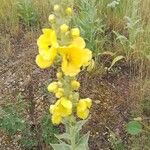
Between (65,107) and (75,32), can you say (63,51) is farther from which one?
(65,107)

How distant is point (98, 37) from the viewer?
162 inches

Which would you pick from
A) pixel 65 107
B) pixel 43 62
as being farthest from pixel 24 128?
pixel 43 62

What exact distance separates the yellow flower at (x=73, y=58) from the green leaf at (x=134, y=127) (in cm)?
122

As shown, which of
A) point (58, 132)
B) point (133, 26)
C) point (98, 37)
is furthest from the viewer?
point (98, 37)

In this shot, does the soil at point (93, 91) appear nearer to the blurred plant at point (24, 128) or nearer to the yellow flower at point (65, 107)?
the blurred plant at point (24, 128)

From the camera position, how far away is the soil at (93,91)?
3.51 m

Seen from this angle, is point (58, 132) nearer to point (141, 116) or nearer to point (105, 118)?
point (105, 118)

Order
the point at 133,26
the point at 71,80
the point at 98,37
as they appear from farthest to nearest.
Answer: the point at 98,37 → the point at 133,26 → the point at 71,80

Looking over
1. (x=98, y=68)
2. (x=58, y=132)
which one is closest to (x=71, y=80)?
(x=58, y=132)

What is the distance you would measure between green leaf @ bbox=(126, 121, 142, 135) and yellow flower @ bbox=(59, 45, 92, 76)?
4.00 feet

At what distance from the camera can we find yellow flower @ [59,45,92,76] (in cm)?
224

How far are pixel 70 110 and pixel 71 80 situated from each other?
0.16 metres

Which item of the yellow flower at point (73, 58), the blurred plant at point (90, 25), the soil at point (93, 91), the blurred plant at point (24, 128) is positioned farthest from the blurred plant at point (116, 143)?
the yellow flower at point (73, 58)

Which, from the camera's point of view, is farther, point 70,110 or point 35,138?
point 35,138
